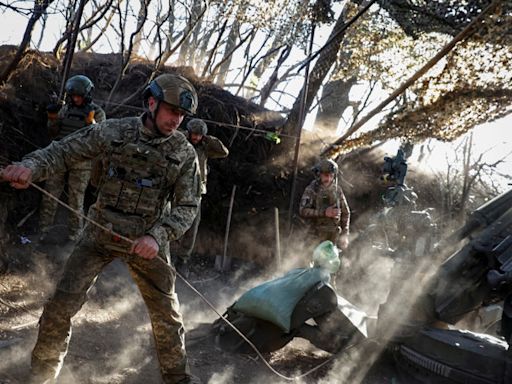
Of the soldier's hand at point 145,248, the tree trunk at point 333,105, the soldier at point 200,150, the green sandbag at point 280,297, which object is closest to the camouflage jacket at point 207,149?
the soldier at point 200,150

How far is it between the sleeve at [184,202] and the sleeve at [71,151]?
491 millimetres

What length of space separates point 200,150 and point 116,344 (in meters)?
3.21

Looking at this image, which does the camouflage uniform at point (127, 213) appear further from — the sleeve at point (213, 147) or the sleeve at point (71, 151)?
the sleeve at point (213, 147)

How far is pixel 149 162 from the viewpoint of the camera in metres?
2.91

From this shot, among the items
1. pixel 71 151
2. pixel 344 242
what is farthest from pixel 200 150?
pixel 71 151

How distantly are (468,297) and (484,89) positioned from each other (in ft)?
10.5

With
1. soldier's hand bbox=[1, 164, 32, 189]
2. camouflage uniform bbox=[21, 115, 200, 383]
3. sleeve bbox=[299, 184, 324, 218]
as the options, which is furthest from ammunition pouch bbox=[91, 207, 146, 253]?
sleeve bbox=[299, 184, 324, 218]

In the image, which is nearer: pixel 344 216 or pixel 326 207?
pixel 326 207

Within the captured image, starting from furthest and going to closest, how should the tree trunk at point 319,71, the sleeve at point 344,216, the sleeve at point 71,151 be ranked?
the tree trunk at point 319,71, the sleeve at point 344,216, the sleeve at point 71,151

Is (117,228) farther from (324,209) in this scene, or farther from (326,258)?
(324,209)

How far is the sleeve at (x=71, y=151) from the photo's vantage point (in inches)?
107

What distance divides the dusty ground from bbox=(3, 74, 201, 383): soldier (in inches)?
15.7

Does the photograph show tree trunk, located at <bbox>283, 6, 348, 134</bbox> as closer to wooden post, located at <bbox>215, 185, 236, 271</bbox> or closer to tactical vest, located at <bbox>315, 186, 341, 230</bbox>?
wooden post, located at <bbox>215, 185, 236, 271</bbox>

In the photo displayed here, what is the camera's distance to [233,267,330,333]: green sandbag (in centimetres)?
423
